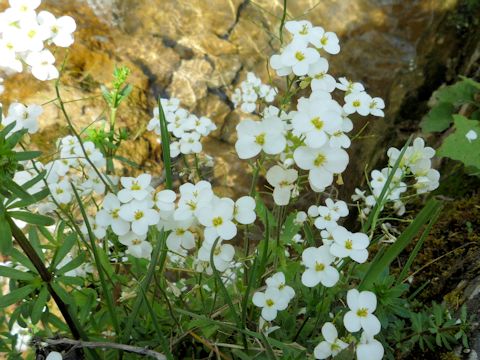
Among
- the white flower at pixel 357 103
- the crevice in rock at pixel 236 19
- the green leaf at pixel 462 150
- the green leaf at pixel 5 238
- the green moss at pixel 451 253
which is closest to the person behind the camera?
the green leaf at pixel 5 238

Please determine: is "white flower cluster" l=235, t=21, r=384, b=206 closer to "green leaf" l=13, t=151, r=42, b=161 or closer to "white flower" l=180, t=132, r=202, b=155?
"green leaf" l=13, t=151, r=42, b=161

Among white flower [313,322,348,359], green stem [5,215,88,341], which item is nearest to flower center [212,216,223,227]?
white flower [313,322,348,359]

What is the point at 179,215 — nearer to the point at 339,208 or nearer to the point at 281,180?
the point at 281,180

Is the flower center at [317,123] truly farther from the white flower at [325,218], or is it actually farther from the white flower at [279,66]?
the white flower at [325,218]

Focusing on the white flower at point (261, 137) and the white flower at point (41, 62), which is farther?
the white flower at point (41, 62)

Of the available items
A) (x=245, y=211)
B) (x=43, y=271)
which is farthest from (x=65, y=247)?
(x=245, y=211)

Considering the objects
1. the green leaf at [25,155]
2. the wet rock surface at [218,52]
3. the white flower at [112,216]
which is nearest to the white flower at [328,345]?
the white flower at [112,216]

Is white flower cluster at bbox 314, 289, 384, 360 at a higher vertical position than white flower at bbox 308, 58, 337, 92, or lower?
lower

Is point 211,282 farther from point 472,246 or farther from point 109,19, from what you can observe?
point 109,19
